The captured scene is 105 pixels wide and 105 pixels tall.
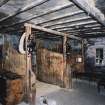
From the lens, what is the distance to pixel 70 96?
29.7 feet

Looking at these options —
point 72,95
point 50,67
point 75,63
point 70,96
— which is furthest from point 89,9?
point 75,63

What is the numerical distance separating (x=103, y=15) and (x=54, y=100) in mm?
4354

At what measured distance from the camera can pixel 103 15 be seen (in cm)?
608

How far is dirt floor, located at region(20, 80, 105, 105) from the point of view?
26.5 feet

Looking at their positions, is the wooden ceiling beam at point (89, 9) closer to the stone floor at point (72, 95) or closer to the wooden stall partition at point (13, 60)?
the stone floor at point (72, 95)

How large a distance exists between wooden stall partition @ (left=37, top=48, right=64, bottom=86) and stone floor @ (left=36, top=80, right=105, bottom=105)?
687 mm

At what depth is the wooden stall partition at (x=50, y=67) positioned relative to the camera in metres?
11.1

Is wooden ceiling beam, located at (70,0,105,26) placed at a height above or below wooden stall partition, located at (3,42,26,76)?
above

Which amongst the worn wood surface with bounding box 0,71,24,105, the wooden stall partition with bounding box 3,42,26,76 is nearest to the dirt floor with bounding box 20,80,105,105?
the worn wood surface with bounding box 0,71,24,105

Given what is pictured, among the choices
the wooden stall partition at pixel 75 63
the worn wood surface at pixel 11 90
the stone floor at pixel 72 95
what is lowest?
the stone floor at pixel 72 95

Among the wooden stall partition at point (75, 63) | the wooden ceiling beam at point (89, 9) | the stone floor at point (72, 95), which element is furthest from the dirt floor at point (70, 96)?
the wooden ceiling beam at point (89, 9)

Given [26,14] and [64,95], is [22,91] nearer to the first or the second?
[64,95]

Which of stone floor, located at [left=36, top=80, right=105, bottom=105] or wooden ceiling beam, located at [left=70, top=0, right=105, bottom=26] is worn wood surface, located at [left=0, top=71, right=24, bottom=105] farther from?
wooden ceiling beam, located at [left=70, top=0, right=105, bottom=26]

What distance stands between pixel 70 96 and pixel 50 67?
3297 mm
